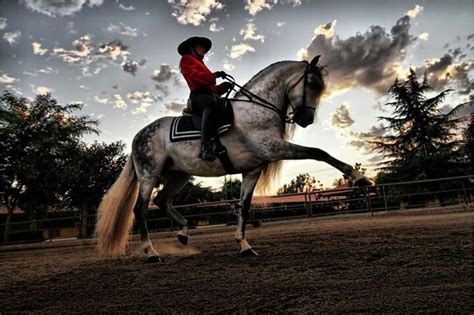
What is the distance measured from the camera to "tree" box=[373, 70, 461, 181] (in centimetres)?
2461

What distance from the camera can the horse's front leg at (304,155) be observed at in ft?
11.5

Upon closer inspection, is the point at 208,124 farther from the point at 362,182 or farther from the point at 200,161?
the point at 362,182

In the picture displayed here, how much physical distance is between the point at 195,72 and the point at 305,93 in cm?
145

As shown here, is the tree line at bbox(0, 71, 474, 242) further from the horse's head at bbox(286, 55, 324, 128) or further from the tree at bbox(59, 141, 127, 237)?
the horse's head at bbox(286, 55, 324, 128)

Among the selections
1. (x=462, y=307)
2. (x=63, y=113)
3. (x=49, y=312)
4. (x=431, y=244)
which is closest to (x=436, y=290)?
(x=462, y=307)

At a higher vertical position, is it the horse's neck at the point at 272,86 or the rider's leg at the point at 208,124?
the horse's neck at the point at 272,86

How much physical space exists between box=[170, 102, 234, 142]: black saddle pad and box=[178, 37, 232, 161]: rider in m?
0.09

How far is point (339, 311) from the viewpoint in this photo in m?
1.42

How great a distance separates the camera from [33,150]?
607 inches

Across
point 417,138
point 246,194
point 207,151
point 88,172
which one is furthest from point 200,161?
point 417,138

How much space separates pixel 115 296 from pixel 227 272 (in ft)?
2.97

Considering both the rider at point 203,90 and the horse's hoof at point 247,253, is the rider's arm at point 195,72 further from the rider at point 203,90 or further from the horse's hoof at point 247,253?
the horse's hoof at point 247,253

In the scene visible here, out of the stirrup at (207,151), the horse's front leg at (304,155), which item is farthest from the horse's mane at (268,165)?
the stirrup at (207,151)

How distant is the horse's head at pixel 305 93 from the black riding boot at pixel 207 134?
110cm
